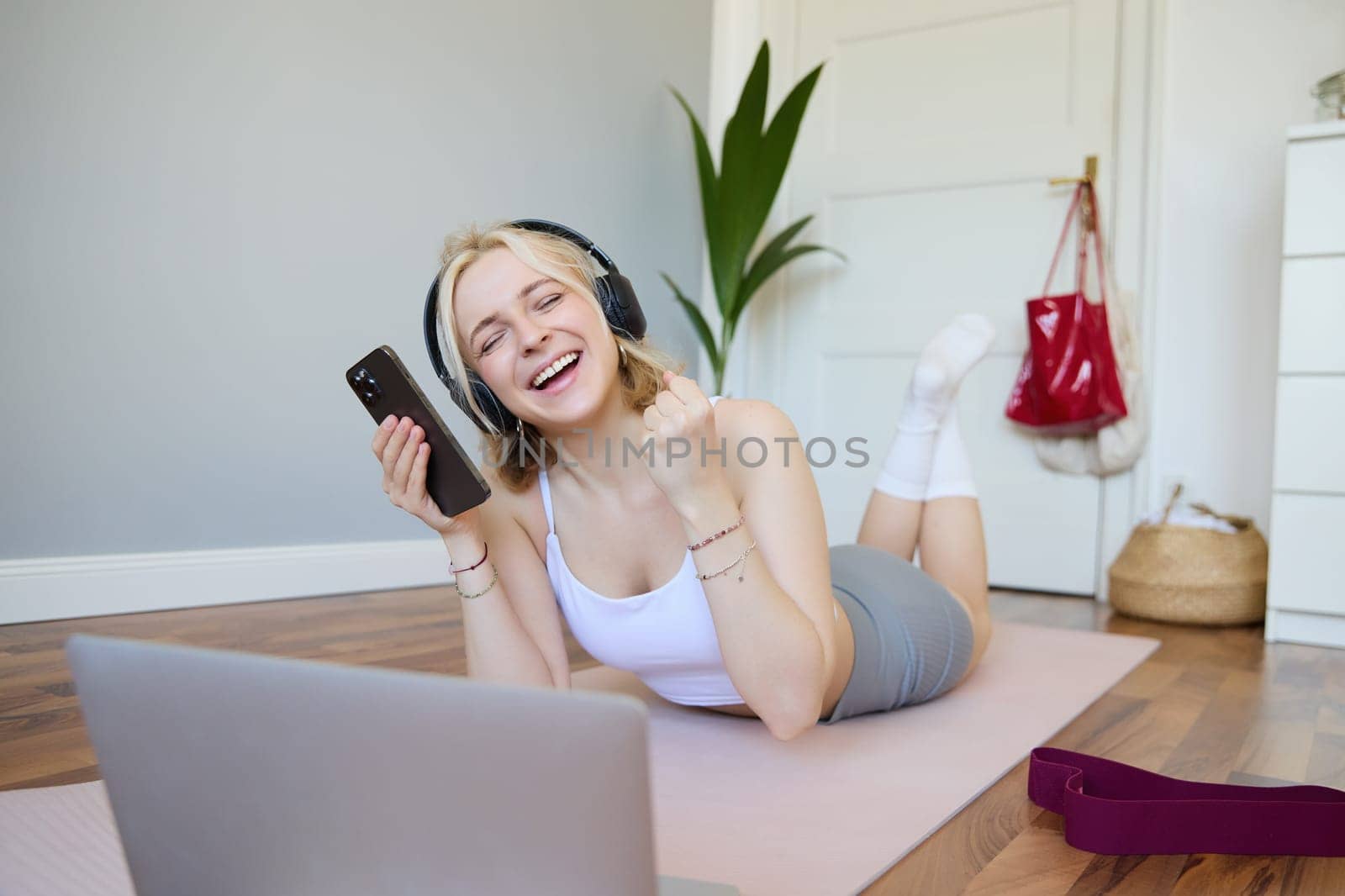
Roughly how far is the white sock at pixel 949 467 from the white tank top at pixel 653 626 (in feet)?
2.39

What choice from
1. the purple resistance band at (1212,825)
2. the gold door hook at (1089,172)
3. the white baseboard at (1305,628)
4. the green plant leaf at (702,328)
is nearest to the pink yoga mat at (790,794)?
the purple resistance band at (1212,825)

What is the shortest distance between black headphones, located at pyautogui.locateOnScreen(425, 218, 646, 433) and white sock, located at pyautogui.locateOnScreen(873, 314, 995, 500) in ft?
2.97

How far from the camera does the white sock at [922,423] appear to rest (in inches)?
81.8

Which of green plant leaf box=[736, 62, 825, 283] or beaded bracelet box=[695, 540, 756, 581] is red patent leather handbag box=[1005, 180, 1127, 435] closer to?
green plant leaf box=[736, 62, 825, 283]

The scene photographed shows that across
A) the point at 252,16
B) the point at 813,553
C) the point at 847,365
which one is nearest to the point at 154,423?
the point at 252,16

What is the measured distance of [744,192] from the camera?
3.53 meters

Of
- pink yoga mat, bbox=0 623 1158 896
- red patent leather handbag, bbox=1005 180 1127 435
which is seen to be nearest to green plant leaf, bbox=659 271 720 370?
red patent leather handbag, bbox=1005 180 1127 435

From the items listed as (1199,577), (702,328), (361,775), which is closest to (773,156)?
(702,328)

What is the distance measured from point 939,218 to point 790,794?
2806 millimetres

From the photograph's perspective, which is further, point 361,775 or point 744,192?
point 744,192

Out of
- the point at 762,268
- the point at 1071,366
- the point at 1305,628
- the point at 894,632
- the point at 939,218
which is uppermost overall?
the point at 939,218

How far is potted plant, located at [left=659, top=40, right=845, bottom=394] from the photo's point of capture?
345 cm

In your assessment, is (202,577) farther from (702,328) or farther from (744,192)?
(744,192)

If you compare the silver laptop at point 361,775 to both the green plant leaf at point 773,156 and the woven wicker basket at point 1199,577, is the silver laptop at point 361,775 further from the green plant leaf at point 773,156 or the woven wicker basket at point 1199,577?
the green plant leaf at point 773,156
